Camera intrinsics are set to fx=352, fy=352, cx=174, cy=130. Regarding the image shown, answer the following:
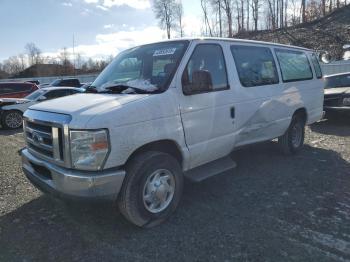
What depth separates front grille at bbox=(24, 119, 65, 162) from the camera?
3.63 meters

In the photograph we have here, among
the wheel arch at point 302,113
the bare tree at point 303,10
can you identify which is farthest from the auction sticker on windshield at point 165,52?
the bare tree at point 303,10

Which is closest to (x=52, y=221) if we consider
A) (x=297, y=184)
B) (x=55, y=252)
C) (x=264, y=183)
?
(x=55, y=252)

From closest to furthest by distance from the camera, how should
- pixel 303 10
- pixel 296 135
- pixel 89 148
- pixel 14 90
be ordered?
pixel 89 148, pixel 296 135, pixel 14 90, pixel 303 10

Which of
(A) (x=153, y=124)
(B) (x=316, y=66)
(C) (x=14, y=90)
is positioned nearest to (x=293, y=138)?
(B) (x=316, y=66)

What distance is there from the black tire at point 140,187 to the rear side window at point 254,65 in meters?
1.94

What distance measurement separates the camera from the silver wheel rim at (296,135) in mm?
6981

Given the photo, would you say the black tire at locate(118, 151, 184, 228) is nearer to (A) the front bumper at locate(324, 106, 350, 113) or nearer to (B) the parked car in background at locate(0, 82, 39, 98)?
(A) the front bumper at locate(324, 106, 350, 113)

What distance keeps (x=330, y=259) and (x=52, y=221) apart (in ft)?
10.3

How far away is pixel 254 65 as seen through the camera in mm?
5578

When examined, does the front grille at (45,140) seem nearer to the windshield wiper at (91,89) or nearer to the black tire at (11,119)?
the windshield wiper at (91,89)

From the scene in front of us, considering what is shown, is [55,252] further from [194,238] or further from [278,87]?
[278,87]

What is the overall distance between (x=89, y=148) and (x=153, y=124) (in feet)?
2.56

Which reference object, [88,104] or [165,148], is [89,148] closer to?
[88,104]

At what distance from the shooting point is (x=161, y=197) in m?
4.16
